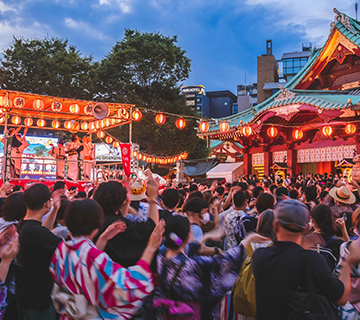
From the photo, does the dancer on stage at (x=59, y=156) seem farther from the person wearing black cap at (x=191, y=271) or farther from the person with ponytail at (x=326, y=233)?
the person wearing black cap at (x=191, y=271)

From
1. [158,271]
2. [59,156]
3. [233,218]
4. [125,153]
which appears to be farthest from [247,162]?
[158,271]

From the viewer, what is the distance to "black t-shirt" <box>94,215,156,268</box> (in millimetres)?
2754

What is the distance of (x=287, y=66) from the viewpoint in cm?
4609

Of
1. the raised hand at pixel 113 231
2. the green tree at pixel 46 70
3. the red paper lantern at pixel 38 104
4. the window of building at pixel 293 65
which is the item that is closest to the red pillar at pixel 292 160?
the red paper lantern at pixel 38 104

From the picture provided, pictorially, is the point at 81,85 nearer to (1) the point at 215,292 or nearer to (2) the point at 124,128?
(2) the point at 124,128

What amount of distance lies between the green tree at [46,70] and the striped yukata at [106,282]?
2696 centimetres

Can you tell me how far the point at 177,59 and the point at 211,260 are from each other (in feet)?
89.3

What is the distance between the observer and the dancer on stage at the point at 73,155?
14.6m

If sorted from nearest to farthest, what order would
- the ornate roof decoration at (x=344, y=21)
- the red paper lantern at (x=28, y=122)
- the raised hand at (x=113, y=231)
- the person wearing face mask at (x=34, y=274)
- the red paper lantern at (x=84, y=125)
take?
the raised hand at (x=113, y=231) < the person wearing face mask at (x=34, y=274) < the ornate roof decoration at (x=344, y=21) < the red paper lantern at (x=28, y=122) < the red paper lantern at (x=84, y=125)

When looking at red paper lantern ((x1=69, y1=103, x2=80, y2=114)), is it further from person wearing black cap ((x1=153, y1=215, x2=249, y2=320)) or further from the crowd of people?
person wearing black cap ((x1=153, y1=215, x2=249, y2=320))

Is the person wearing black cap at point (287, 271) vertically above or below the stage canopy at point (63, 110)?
below

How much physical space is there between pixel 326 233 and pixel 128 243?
6.56 feet

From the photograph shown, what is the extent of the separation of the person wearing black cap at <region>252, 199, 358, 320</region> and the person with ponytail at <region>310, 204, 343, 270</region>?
0.79 metres

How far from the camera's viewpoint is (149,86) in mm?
27516
